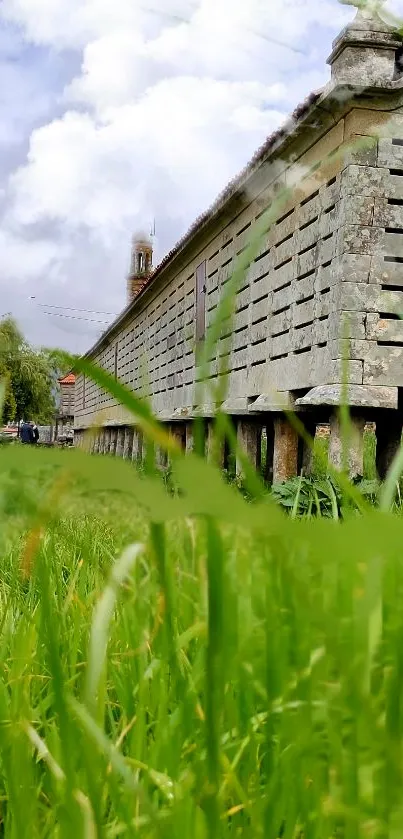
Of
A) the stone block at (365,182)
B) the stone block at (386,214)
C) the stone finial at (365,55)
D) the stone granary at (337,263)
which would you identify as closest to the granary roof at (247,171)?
the stone granary at (337,263)

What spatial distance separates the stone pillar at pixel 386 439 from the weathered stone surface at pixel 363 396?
0.57 meters

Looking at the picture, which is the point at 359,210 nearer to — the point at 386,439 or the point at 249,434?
the point at 386,439

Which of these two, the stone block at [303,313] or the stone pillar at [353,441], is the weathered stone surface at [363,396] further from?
the stone block at [303,313]

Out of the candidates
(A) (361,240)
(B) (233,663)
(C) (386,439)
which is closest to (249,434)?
(C) (386,439)

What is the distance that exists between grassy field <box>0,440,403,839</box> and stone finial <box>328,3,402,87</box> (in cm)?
696

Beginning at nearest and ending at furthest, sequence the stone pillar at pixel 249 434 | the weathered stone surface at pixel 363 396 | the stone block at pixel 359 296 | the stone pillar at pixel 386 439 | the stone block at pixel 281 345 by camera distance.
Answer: the weathered stone surface at pixel 363 396
the stone block at pixel 359 296
the stone pillar at pixel 386 439
the stone block at pixel 281 345
the stone pillar at pixel 249 434

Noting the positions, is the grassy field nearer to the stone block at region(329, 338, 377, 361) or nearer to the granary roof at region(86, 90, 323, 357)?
the granary roof at region(86, 90, 323, 357)

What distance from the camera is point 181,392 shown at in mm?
13812

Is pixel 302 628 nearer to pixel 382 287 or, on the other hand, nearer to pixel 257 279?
pixel 382 287

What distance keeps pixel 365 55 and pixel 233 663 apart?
24.2 ft

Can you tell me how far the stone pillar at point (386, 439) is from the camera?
7492mm

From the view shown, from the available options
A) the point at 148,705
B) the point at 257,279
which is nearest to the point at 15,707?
the point at 148,705

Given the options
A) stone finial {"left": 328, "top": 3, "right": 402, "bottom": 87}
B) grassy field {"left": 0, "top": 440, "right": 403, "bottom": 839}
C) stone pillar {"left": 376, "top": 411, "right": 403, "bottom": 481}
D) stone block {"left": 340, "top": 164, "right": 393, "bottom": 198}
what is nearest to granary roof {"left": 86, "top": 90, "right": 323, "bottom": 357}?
stone finial {"left": 328, "top": 3, "right": 402, "bottom": 87}

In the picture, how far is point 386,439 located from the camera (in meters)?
7.78
